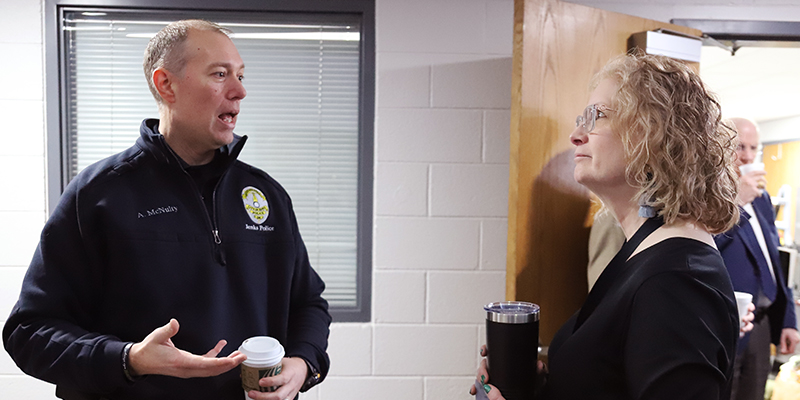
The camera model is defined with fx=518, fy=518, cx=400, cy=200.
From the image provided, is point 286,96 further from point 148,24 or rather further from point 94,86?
point 94,86

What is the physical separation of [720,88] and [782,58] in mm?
1419

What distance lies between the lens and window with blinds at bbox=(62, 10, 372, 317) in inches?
84.5

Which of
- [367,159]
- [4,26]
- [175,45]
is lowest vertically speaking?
[367,159]

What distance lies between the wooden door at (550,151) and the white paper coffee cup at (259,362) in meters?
0.94

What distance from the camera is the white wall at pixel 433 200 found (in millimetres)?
2129

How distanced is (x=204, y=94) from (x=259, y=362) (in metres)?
0.63

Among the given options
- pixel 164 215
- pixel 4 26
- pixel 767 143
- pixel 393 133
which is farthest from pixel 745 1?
pixel 767 143

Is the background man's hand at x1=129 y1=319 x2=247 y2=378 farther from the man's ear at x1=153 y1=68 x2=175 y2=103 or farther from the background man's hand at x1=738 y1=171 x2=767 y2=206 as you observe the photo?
the background man's hand at x1=738 y1=171 x2=767 y2=206

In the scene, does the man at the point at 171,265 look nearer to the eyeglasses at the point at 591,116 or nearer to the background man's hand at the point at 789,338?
the eyeglasses at the point at 591,116

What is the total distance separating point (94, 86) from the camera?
2.15 metres

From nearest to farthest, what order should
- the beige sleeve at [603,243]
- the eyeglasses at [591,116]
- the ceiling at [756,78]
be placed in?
the eyeglasses at [591,116], the beige sleeve at [603,243], the ceiling at [756,78]

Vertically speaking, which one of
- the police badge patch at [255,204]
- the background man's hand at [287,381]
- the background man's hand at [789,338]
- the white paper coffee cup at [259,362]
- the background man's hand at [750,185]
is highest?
the background man's hand at [750,185]

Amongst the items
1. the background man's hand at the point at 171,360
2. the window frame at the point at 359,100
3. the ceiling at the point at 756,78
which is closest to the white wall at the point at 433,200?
the window frame at the point at 359,100

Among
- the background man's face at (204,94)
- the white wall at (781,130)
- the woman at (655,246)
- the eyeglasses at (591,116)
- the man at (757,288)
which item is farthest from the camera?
the white wall at (781,130)
